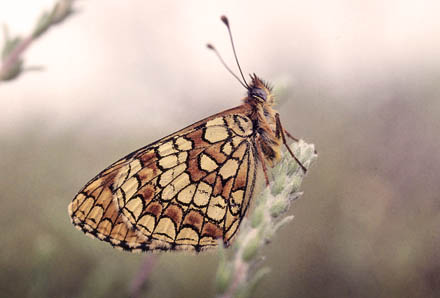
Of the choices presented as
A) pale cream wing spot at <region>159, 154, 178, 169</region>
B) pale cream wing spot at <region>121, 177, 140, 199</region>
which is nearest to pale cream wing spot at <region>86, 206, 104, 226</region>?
pale cream wing spot at <region>121, 177, 140, 199</region>

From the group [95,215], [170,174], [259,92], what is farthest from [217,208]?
[259,92]

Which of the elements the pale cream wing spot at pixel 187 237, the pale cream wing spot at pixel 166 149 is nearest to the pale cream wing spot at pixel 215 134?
the pale cream wing spot at pixel 166 149

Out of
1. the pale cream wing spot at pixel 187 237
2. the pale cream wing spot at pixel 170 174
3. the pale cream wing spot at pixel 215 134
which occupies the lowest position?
the pale cream wing spot at pixel 187 237

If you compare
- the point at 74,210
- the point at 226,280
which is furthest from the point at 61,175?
the point at 226,280

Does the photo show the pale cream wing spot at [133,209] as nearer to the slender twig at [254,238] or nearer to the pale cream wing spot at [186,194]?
the pale cream wing spot at [186,194]

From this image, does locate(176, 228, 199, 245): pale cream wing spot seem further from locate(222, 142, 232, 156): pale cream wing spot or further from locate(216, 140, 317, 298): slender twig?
locate(216, 140, 317, 298): slender twig

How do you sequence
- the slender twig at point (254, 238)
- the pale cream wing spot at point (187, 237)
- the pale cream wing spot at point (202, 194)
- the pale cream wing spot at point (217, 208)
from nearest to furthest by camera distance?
the slender twig at point (254, 238)
the pale cream wing spot at point (187, 237)
the pale cream wing spot at point (217, 208)
the pale cream wing spot at point (202, 194)

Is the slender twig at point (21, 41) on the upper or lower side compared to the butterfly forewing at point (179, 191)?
upper

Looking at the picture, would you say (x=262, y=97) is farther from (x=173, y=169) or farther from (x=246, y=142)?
(x=173, y=169)
